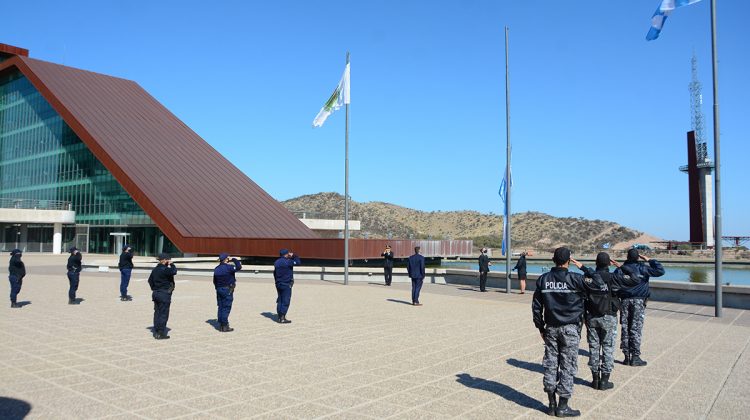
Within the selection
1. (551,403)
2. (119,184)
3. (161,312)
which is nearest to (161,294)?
(161,312)

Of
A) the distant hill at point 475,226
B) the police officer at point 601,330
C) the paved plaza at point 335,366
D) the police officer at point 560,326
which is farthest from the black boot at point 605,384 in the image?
the distant hill at point 475,226

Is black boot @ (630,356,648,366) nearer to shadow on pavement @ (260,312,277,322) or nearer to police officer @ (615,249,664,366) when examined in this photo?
police officer @ (615,249,664,366)

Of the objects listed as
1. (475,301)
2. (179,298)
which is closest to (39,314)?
(179,298)

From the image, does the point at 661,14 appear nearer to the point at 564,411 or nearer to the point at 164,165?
the point at 564,411

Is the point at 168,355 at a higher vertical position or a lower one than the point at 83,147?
lower

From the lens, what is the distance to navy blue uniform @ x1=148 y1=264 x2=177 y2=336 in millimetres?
9523

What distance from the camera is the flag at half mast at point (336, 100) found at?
21.5 metres

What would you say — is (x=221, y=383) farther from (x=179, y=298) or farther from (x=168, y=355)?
(x=179, y=298)

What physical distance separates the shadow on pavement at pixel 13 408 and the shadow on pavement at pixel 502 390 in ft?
15.3

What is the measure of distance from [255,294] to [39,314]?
6.51 meters

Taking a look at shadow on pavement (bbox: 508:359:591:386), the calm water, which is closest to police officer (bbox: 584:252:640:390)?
shadow on pavement (bbox: 508:359:591:386)

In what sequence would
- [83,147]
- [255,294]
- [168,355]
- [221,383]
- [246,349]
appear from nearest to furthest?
[221,383] → [168,355] → [246,349] → [255,294] → [83,147]

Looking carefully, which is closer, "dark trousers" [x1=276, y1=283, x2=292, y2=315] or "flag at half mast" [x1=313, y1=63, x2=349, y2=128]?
"dark trousers" [x1=276, y1=283, x2=292, y2=315]

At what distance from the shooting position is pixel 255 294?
692 inches
